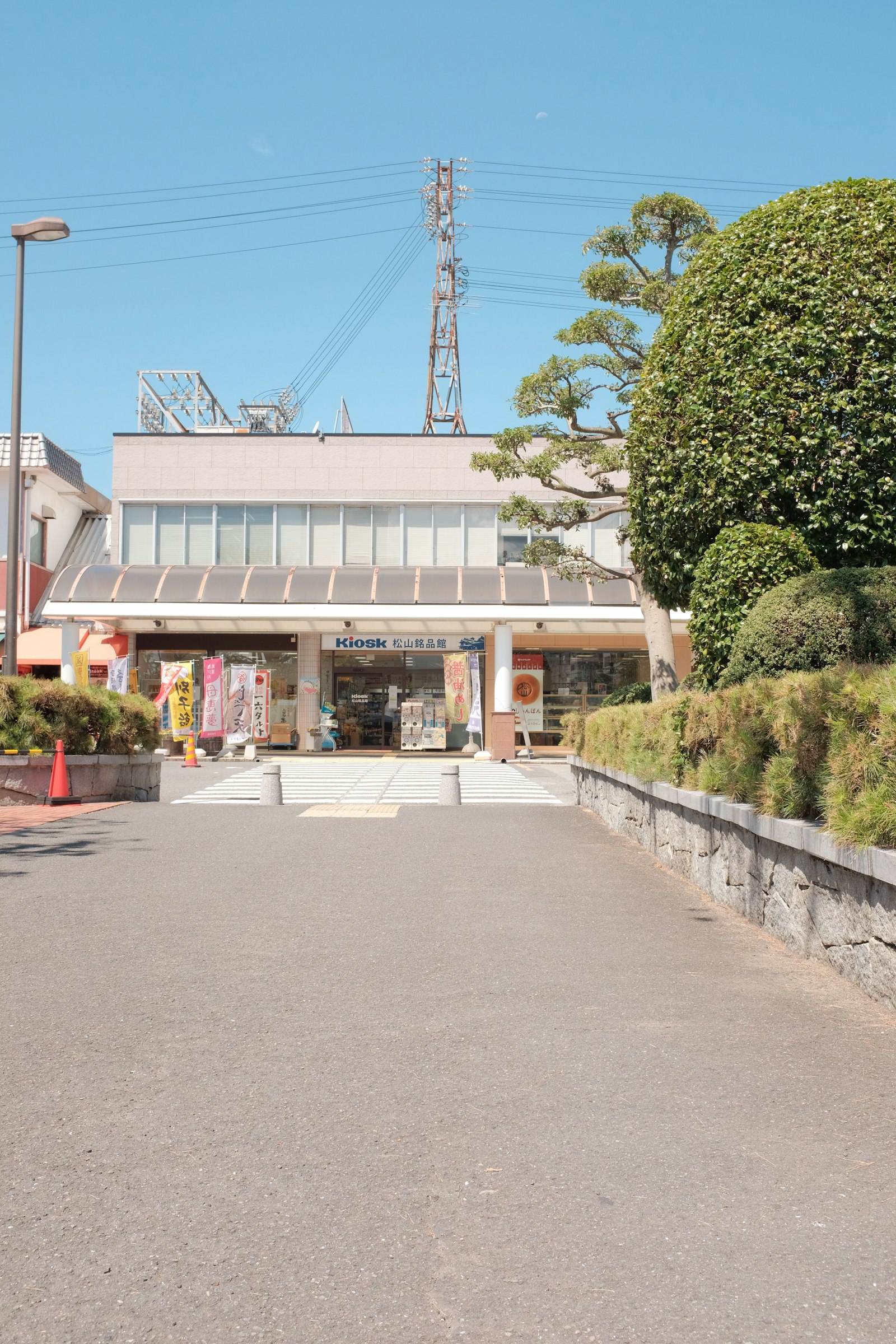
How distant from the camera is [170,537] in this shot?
3469 centimetres

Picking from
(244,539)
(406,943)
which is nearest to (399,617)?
(244,539)

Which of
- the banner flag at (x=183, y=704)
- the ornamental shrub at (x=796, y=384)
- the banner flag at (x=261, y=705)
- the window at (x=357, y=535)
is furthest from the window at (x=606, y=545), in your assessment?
the ornamental shrub at (x=796, y=384)

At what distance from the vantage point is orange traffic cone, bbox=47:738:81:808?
14867mm

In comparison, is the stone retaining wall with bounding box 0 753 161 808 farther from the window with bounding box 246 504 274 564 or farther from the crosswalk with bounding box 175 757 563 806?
the window with bounding box 246 504 274 564

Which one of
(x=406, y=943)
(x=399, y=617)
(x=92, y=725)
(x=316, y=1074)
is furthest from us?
(x=399, y=617)

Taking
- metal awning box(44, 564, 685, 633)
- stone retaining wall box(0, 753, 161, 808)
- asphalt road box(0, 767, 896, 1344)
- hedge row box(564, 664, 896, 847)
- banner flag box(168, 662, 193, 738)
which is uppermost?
metal awning box(44, 564, 685, 633)

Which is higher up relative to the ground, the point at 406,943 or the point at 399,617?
the point at 399,617

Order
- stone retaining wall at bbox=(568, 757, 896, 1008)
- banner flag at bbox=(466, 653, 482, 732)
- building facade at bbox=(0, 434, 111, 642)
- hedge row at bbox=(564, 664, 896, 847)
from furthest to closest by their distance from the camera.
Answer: building facade at bbox=(0, 434, 111, 642) < banner flag at bbox=(466, 653, 482, 732) < hedge row at bbox=(564, 664, 896, 847) < stone retaining wall at bbox=(568, 757, 896, 1008)

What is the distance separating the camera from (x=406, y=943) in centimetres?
684

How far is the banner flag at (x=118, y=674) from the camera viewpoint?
1159 inches

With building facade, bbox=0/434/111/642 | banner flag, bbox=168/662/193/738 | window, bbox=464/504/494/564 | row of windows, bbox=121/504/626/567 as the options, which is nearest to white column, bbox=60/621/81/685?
building facade, bbox=0/434/111/642

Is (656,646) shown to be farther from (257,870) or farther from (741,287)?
(257,870)

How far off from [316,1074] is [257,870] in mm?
5459

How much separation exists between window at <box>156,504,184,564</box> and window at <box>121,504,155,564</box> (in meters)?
0.20
